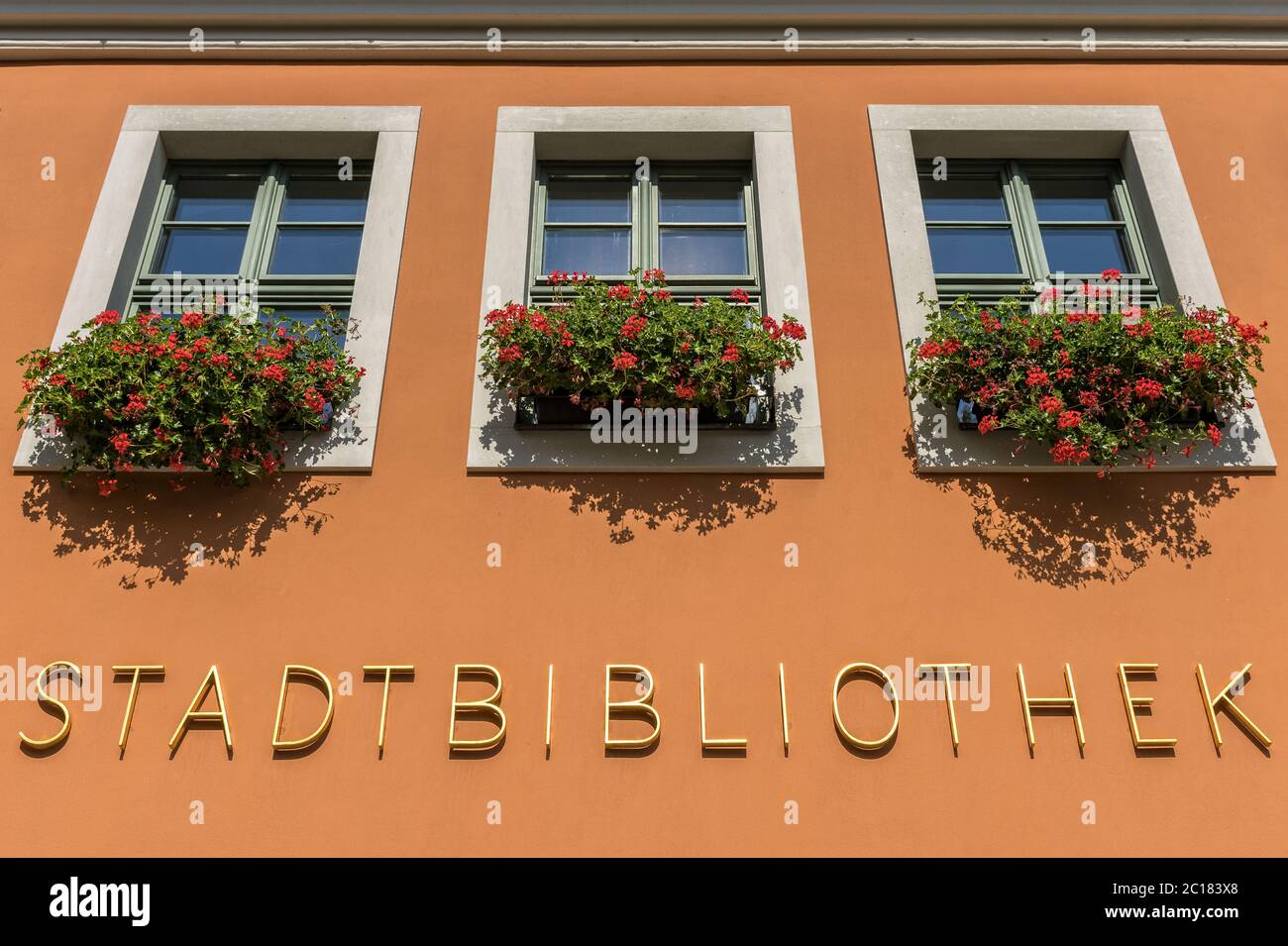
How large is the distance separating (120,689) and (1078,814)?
174 inches

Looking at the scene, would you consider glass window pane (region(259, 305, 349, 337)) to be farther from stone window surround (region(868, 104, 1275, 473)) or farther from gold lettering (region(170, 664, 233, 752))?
stone window surround (region(868, 104, 1275, 473))

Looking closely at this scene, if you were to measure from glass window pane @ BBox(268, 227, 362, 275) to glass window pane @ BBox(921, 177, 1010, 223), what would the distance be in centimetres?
355

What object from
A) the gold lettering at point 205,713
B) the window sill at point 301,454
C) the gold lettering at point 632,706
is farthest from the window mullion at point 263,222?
the gold lettering at point 632,706

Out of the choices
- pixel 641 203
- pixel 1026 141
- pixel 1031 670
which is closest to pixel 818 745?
pixel 1031 670

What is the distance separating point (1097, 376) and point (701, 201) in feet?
9.08

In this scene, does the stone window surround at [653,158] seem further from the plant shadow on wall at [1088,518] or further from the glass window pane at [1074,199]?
the glass window pane at [1074,199]

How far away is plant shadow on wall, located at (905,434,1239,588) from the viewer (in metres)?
5.65

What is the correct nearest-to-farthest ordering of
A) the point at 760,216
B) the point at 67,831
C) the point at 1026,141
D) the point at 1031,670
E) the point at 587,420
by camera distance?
the point at 67,831 → the point at 1031,670 → the point at 587,420 → the point at 760,216 → the point at 1026,141

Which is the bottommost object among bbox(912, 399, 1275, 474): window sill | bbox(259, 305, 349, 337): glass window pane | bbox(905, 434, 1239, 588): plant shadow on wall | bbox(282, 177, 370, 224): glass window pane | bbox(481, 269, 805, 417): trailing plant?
bbox(905, 434, 1239, 588): plant shadow on wall

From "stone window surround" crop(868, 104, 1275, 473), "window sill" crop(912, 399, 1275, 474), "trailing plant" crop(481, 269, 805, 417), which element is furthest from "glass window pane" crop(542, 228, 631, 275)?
"window sill" crop(912, 399, 1275, 474)

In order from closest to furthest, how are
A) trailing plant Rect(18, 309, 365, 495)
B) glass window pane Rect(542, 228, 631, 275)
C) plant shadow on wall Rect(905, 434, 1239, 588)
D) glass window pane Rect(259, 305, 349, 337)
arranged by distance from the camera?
1. trailing plant Rect(18, 309, 365, 495)
2. plant shadow on wall Rect(905, 434, 1239, 588)
3. glass window pane Rect(259, 305, 349, 337)
4. glass window pane Rect(542, 228, 631, 275)

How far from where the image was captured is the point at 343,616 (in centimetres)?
550

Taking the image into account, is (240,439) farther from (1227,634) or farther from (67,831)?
(1227,634)

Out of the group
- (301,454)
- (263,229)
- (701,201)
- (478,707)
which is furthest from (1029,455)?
(263,229)
